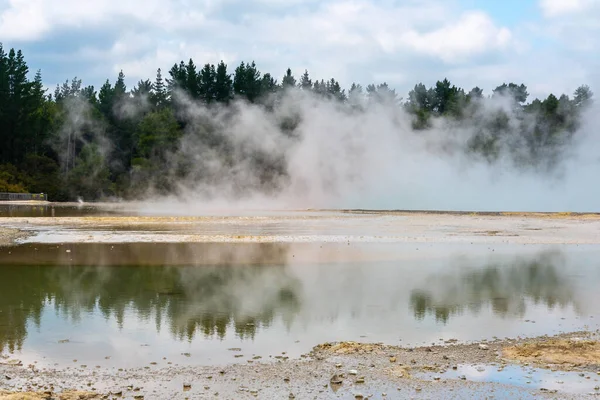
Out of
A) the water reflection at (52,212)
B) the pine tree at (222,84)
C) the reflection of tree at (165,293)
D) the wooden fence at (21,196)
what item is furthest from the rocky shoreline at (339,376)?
the pine tree at (222,84)

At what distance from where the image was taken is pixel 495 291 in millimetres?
19344

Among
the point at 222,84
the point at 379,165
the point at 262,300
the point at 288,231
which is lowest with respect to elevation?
the point at 262,300

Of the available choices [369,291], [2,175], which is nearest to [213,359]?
[369,291]

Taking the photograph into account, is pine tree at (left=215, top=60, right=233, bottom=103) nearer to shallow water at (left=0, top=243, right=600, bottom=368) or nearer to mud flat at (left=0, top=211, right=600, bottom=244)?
mud flat at (left=0, top=211, right=600, bottom=244)

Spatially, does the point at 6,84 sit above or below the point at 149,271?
above

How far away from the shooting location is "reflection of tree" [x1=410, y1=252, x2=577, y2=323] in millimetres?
16766

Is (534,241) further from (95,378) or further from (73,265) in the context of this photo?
(95,378)

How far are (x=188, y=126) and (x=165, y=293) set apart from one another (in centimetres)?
9093

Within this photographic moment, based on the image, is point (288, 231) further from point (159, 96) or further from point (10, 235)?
point (159, 96)

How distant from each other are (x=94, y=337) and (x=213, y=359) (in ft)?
9.90

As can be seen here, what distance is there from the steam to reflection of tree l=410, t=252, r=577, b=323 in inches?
1947

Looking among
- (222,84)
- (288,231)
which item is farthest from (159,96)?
(288,231)

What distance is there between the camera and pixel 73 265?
24453 millimetres

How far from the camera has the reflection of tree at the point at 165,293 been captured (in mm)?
15016
